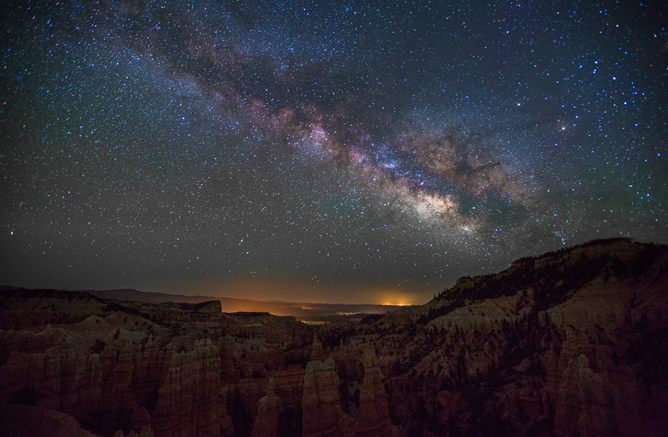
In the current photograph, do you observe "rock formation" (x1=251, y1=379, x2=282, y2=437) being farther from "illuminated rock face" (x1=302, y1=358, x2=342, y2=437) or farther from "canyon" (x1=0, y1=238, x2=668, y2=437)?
"illuminated rock face" (x1=302, y1=358, x2=342, y2=437)

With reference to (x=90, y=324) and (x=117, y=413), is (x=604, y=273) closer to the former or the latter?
(x=117, y=413)

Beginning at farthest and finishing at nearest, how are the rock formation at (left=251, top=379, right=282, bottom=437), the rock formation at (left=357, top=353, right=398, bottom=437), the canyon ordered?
1. the rock formation at (left=357, top=353, right=398, bottom=437)
2. the rock formation at (left=251, top=379, right=282, bottom=437)
3. the canyon

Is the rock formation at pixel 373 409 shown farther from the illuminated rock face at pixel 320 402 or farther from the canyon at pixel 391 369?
the illuminated rock face at pixel 320 402

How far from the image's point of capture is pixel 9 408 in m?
17.8

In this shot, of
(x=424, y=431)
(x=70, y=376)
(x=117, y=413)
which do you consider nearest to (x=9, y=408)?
(x=70, y=376)

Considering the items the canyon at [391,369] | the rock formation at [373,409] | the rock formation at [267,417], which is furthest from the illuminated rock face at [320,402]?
the rock formation at [267,417]

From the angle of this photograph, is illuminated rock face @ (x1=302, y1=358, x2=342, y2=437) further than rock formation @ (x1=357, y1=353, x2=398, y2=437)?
No

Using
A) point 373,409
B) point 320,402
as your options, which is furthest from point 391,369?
point 320,402

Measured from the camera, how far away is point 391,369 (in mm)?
60219

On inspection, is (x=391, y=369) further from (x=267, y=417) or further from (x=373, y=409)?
(x=267, y=417)

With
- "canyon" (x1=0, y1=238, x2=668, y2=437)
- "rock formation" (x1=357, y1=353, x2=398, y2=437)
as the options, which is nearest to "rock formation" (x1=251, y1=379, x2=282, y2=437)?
"canyon" (x1=0, y1=238, x2=668, y2=437)

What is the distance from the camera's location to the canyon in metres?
28.8

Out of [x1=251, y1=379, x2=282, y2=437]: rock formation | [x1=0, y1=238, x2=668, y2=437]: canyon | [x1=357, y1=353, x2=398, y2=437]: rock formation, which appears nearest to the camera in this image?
[x1=0, y1=238, x2=668, y2=437]: canyon

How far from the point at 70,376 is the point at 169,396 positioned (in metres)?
8.03
